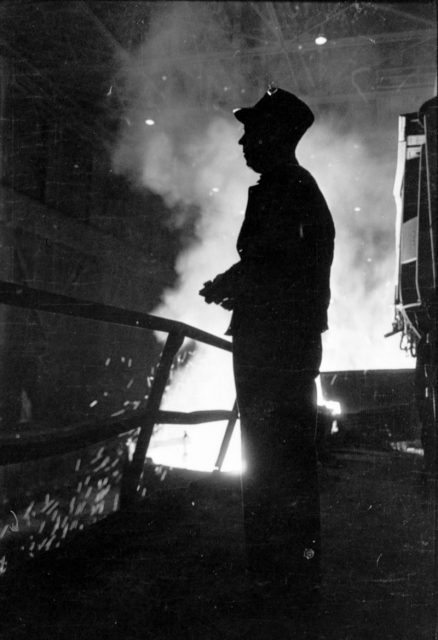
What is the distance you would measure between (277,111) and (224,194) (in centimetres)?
1136

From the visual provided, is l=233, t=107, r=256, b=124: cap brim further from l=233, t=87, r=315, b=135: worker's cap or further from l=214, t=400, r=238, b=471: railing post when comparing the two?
l=214, t=400, r=238, b=471: railing post

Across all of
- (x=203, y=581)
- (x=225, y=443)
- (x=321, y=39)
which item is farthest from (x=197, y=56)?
(x=203, y=581)

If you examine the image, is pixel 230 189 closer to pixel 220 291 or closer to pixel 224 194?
pixel 224 194

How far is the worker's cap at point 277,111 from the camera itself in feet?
4.65

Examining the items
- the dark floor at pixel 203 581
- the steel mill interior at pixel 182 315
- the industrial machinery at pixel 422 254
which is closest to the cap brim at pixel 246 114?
the steel mill interior at pixel 182 315

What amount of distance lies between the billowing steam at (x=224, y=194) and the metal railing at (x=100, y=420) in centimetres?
725

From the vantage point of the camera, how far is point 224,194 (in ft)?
40.9

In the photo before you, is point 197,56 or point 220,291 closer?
point 220,291

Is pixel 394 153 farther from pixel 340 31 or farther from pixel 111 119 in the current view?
pixel 111 119

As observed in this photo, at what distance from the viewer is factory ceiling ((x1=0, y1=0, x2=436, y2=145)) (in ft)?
19.0

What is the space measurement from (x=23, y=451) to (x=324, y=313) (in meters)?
0.94

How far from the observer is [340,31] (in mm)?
6883

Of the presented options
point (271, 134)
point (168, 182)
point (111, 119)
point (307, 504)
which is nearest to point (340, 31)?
point (111, 119)

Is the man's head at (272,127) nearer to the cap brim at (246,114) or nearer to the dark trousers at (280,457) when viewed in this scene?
the cap brim at (246,114)
